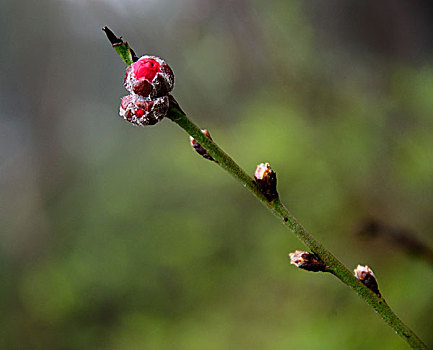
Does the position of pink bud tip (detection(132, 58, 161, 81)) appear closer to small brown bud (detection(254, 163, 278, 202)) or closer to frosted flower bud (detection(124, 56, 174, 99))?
frosted flower bud (detection(124, 56, 174, 99))

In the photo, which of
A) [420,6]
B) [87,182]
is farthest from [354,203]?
[87,182]

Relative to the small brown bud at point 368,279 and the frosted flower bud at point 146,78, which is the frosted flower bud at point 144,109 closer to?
the frosted flower bud at point 146,78

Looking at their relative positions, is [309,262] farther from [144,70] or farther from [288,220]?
[144,70]

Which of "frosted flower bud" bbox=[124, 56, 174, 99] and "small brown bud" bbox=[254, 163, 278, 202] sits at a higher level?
"small brown bud" bbox=[254, 163, 278, 202]

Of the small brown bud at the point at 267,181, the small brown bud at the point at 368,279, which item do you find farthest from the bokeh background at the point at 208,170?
the small brown bud at the point at 267,181

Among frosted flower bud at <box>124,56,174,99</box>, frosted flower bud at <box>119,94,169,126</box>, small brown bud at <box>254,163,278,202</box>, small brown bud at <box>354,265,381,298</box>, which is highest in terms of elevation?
small brown bud at <box>354,265,381,298</box>

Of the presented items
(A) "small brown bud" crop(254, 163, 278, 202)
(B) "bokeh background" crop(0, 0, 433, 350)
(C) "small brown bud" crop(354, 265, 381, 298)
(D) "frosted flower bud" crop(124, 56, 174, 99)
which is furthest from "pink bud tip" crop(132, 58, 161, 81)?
(B) "bokeh background" crop(0, 0, 433, 350)

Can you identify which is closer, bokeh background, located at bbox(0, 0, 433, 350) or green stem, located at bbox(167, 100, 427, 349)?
green stem, located at bbox(167, 100, 427, 349)

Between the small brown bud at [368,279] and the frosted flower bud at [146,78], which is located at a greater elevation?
the small brown bud at [368,279]

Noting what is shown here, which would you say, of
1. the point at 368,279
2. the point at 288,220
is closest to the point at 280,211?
the point at 288,220
